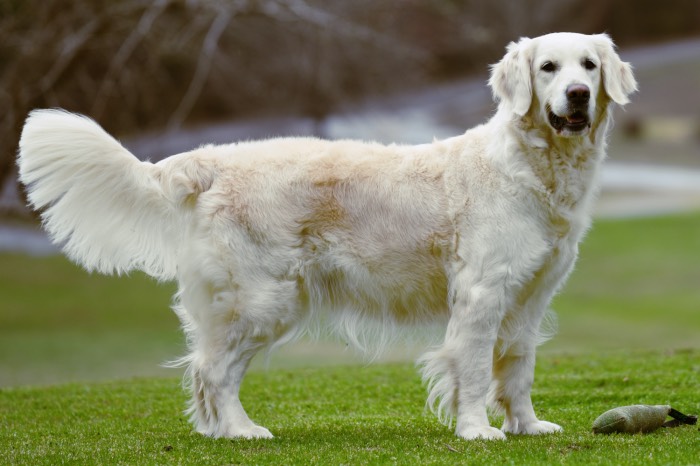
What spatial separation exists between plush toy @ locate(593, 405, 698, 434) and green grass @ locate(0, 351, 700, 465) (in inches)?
3.6

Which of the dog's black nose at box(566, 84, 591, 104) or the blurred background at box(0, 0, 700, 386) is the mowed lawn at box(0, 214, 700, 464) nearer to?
the blurred background at box(0, 0, 700, 386)

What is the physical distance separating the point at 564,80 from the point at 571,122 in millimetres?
252

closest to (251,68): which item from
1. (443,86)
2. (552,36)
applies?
(443,86)

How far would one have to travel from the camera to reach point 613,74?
20.6 feet

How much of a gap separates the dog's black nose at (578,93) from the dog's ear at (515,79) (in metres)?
0.30

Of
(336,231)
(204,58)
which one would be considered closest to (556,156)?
(336,231)

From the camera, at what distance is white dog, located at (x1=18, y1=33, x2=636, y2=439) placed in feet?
20.6

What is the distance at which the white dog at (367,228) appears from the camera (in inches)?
247

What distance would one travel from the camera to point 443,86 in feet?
94.3

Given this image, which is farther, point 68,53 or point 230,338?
point 68,53

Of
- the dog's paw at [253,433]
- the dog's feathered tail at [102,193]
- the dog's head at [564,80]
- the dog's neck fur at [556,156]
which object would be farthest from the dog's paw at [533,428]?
the dog's feathered tail at [102,193]

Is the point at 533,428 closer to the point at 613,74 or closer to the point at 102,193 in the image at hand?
the point at 613,74

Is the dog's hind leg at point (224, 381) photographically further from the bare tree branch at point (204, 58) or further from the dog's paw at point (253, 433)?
the bare tree branch at point (204, 58)

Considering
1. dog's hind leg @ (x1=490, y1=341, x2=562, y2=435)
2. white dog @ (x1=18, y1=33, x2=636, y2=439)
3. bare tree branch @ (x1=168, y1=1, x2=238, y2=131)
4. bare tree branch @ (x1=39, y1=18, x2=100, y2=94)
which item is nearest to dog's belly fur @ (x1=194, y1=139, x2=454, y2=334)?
white dog @ (x1=18, y1=33, x2=636, y2=439)
